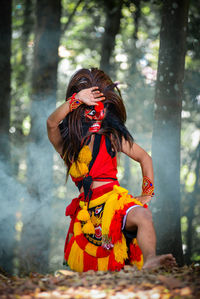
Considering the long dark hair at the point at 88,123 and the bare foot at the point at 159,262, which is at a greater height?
the long dark hair at the point at 88,123

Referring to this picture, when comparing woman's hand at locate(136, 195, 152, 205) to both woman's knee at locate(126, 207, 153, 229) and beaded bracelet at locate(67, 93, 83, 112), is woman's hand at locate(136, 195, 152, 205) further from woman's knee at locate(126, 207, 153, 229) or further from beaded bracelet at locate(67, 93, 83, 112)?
beaded bracelet at locate(67, 93, 83, 112)

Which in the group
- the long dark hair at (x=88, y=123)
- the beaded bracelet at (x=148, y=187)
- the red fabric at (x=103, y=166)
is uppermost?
the long dark hair at (x=88, y=123)

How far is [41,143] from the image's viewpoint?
5.54 m

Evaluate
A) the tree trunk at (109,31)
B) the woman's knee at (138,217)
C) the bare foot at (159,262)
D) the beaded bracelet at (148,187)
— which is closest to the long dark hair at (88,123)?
the beaded bracelet at (148,187)

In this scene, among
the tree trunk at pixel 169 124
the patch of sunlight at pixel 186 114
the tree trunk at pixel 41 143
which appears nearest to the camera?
the tree trunk at pixel 169 124

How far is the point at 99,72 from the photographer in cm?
308

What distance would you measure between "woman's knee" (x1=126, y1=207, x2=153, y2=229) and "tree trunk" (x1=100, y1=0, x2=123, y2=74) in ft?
15.9

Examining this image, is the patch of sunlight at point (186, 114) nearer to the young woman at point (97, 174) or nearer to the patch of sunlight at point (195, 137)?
the patch of sunlight at point (195, 137)

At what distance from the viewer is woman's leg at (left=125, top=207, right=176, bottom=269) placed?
227 centimetres

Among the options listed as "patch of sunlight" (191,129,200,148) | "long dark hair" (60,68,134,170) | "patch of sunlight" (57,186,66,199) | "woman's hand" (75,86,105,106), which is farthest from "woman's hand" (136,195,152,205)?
"patch of sunlight" (57,186,66,199)

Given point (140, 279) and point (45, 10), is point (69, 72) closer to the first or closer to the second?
point (45, 10)

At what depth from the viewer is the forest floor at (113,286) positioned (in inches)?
72.9

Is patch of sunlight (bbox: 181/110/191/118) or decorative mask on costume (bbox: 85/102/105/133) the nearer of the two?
decorative mask on costume (bbox: 85/102/105/133)

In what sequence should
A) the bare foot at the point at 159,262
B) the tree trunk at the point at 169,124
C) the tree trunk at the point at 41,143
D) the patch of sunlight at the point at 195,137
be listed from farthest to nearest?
the patch of sunlight at the point at 195,137 < the tree trunk at the point at 41,143 < the tree trunk at the point at 169,124 < the bare foot at the point at 159,262
